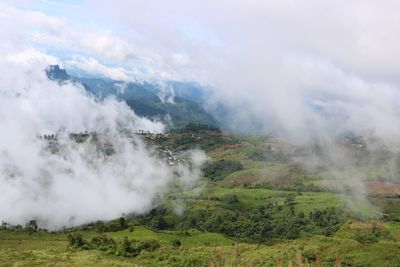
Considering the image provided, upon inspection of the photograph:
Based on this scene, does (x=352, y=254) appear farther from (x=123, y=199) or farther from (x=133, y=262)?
(x=123, y=199)

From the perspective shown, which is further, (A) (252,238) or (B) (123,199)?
(B) (123,199)

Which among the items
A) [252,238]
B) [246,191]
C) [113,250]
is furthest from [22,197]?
[113,250]

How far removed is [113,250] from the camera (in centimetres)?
6462

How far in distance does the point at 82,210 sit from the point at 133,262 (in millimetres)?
135653

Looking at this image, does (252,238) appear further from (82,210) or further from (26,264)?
(82,210)

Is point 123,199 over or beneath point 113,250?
over

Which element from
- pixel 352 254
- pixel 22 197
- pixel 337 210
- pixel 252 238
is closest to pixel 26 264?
pixel 352 254

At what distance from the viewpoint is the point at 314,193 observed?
626 feet

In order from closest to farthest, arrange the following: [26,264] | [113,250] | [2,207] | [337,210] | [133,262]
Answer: [26,264], [133,262], [113,250], [337,210], [2,207]

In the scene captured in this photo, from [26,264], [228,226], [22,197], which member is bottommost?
[26,264]

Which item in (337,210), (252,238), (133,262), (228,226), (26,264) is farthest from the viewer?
(337,210)

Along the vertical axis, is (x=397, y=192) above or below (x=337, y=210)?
above

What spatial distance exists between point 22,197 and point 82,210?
2975 cm

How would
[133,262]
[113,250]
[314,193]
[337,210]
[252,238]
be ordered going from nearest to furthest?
[133,262] < [113,250] < [252,238] < [337,210] < [314,193]
